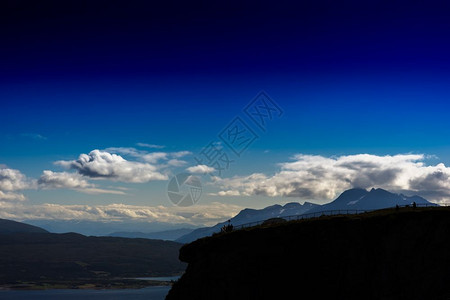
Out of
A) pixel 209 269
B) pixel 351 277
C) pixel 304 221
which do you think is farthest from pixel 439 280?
pixel 209 269

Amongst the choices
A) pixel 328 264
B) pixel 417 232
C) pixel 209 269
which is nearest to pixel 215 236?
pixel 209 269

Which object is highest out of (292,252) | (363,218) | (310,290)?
(363,218)

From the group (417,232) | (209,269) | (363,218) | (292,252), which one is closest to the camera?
(417,232)

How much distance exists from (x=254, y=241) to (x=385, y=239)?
18085 mm

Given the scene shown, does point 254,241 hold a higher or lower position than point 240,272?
higher

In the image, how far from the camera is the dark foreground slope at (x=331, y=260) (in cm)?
4872

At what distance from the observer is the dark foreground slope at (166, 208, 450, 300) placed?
48.7 meters

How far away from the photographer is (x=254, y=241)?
206 feet

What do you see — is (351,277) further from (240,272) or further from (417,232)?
(240,272)

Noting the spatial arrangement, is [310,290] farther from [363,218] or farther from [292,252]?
[363,218]

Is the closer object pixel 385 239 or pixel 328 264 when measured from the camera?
pixel 385 239

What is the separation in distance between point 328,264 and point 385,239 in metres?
7.98

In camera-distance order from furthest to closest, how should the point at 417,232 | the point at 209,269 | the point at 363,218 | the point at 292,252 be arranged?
1. the point at 209,269
2. the point at 292,252
3. the point at 363,218
4. the point at 417,232

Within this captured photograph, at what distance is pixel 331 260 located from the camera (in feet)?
184
